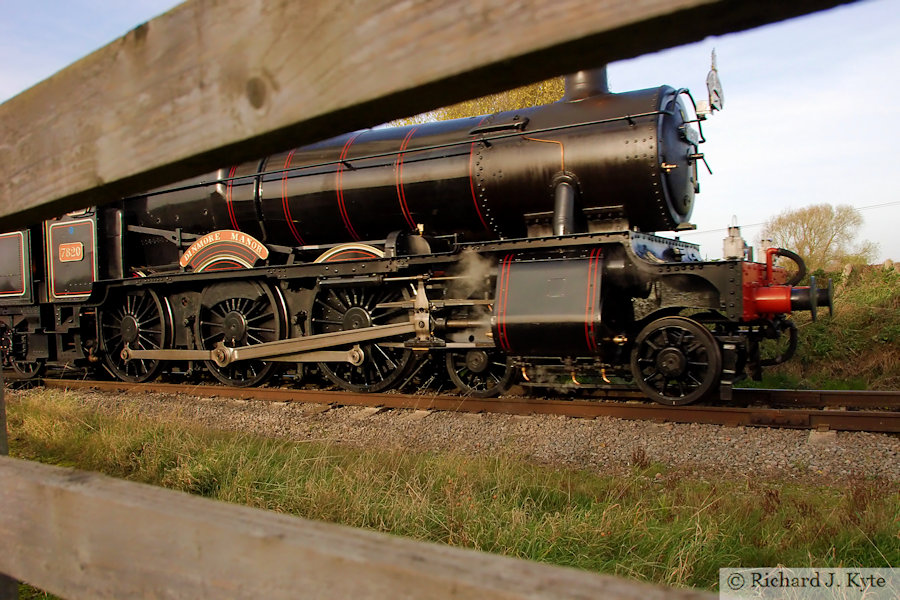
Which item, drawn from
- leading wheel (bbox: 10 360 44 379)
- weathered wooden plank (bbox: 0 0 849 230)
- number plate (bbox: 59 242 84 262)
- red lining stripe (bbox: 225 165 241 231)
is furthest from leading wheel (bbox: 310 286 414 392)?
weathered wooden plank (bbox: 0 0 849 230)

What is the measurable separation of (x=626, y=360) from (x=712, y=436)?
4.44 feet

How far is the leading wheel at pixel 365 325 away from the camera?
754cm

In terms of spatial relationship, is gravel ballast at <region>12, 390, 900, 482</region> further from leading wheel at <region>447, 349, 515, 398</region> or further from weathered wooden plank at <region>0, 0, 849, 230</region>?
weathered wooden plank at <region>0, 0, 849, 230</region>

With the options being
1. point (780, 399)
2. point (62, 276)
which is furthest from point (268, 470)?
point (62, 276)

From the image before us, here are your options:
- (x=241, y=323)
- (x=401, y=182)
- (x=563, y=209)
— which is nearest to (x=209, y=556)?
(x=563, y=209)

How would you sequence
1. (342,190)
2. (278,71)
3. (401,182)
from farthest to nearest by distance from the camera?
(342,190), (401,182), (278,71)

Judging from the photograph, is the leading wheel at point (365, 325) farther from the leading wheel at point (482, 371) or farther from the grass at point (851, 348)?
the grass at point (851, 348)

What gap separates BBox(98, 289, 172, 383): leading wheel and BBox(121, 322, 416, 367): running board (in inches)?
25.9

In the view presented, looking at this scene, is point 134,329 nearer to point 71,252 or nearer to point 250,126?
point 71,252

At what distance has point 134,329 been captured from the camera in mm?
9391

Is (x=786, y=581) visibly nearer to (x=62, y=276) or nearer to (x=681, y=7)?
(x=681, y=7)

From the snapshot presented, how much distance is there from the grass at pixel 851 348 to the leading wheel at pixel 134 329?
8.13 meters

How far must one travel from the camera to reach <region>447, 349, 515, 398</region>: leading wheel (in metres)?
6.99

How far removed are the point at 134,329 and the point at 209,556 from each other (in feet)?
30.8
